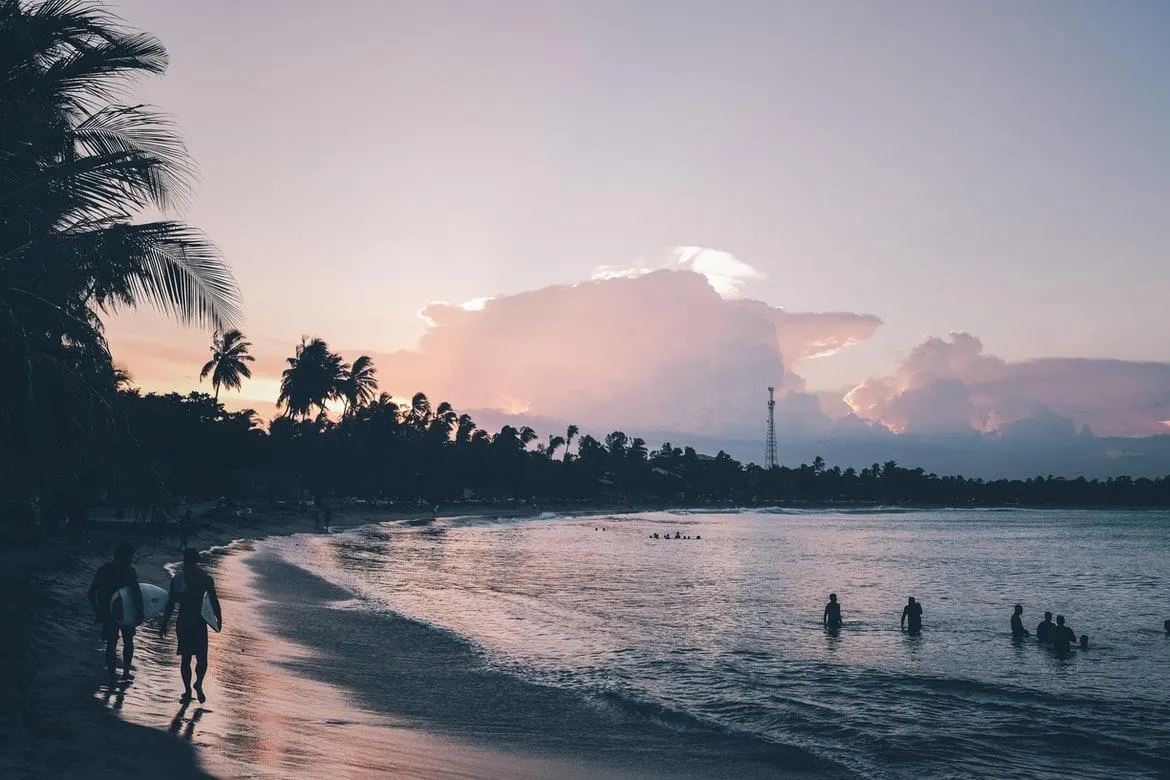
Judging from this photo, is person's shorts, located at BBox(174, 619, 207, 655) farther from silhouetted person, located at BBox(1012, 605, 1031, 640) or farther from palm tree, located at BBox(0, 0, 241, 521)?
silhouetted person, located at BBox(1012, 605, 1031, 640)

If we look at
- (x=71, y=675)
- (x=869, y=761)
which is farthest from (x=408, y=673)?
(x=869, y=761)

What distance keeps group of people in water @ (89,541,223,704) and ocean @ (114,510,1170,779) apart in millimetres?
1368

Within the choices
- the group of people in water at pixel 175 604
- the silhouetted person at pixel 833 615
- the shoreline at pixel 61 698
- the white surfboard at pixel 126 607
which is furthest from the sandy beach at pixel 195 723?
the silhouetted person at pixel 833 615

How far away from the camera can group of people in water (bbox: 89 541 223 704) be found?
11570 millimetres

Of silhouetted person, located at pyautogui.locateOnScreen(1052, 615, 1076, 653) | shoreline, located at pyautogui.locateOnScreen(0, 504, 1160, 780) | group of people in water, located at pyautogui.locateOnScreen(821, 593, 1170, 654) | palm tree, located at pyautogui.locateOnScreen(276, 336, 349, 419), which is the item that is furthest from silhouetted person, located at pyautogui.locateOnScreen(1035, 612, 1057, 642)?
palm tree, located at pyautogui.locateOnScreen(276, 336, 349, 419)

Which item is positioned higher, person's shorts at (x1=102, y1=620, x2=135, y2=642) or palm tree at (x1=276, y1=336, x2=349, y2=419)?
palm tree at (x1=276, y1=336, x2=349, y2=419)

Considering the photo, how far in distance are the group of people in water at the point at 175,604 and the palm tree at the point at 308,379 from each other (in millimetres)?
91511

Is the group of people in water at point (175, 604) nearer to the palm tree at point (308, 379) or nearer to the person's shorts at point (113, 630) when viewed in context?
the person's shorts at point (113, 630)

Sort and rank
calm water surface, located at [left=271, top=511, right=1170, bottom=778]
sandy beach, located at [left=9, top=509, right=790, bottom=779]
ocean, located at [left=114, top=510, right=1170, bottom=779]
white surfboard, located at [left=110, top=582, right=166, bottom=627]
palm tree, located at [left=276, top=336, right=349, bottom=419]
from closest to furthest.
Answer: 1. sandy beach, located at [left=9, top=509, right=790, bottom=779]
2. white surfboard, located at [left=110, top=582, right=166, bottom=627]
3. ocean, located at [left=114, top=510, right=1170, bottom=779]
4. calm water surface, located at [left=271, top=511, right=1170, bottom=778]
5. palm tree, located at [left=276, top=336, right=349, bottom=419]

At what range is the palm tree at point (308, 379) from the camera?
99.9m

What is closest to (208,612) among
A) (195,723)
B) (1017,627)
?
(195,723)

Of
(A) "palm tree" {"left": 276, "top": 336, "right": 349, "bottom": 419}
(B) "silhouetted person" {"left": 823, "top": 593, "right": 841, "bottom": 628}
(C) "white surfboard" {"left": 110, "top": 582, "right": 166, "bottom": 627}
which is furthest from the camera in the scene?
(A) "palm tree" {"left": 276, "top": 336, "right": 349, "bottom": 419}

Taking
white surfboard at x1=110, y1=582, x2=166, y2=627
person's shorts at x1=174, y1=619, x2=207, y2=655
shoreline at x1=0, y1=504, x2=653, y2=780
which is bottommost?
shoreline at x1=0, y1=504, x2=653, y2=780

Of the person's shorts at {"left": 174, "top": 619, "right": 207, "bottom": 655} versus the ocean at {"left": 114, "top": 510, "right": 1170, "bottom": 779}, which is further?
the ocean at {"left": 114, "top": 510, "right": 1170, "bottom": 779}
